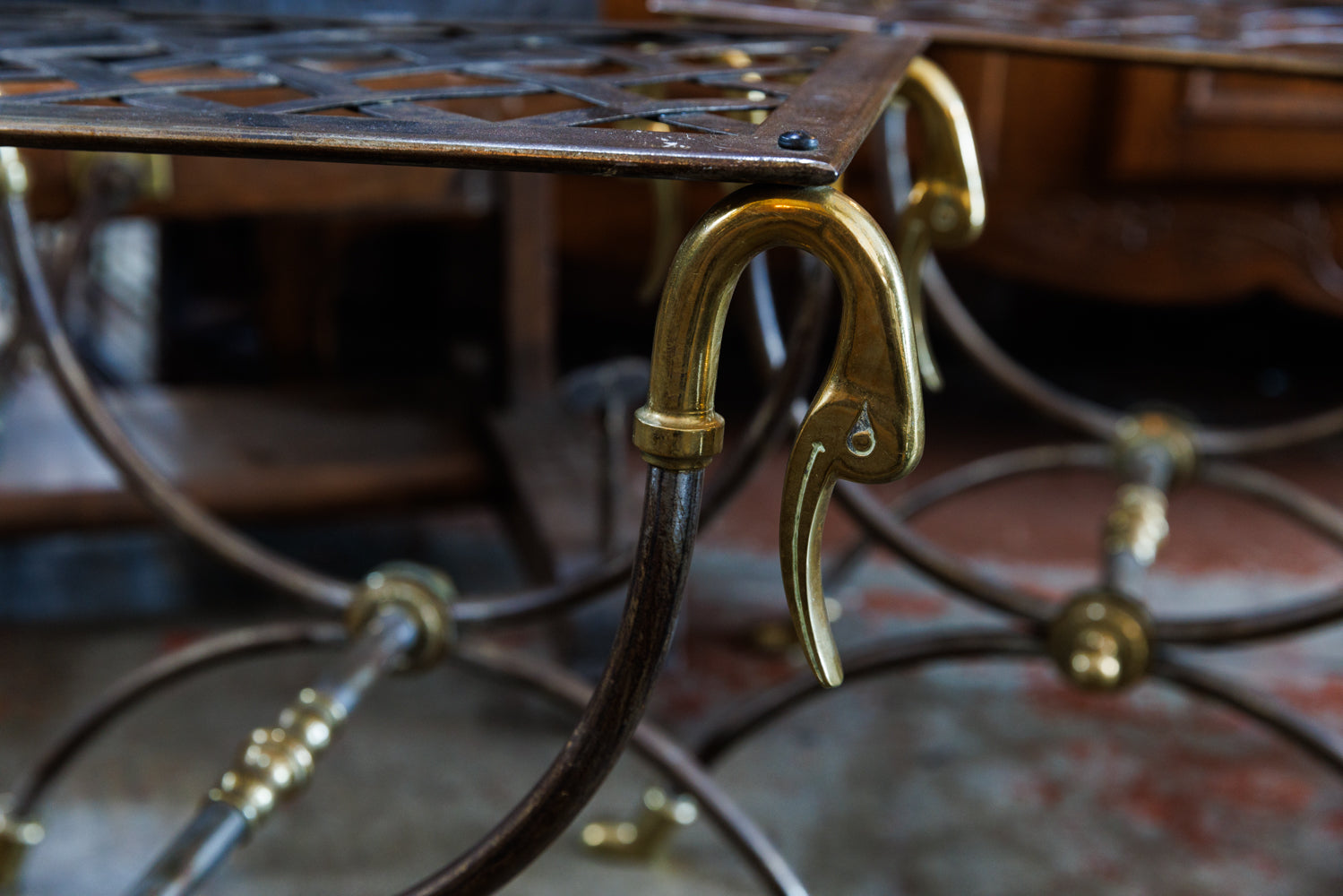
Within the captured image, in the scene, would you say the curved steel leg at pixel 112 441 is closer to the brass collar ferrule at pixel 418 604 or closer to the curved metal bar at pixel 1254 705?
the brass collar ferrule at pixel 418 604

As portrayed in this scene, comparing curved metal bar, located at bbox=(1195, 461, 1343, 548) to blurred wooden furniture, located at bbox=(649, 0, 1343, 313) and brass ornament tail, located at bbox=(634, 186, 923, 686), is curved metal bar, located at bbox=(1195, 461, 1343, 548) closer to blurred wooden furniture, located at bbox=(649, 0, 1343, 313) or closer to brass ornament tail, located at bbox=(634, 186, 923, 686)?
blurred wooden furniture, located at bbox=(649, 0, 1343, 313)

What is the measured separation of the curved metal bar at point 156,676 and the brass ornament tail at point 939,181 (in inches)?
14.7

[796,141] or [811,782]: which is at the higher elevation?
[796,141]

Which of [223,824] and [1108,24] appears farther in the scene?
[1108,24]

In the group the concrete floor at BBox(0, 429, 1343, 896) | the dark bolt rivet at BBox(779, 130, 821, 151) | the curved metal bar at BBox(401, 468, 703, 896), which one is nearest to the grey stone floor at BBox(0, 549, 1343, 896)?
the concrete floor at BBox(0, 429, 1343, 896)

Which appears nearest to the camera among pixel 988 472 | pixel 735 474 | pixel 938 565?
pixel 735 474

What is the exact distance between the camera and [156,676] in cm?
77

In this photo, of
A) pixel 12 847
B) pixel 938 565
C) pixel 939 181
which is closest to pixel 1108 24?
pixel 939 181

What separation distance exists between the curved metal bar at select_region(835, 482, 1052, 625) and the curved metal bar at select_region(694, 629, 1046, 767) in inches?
0.7

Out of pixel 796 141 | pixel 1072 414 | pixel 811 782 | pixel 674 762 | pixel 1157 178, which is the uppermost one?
pixel 796 141

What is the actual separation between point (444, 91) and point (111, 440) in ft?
1.39

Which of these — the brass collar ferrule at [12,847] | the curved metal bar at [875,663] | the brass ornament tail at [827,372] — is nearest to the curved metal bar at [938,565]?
the curved metal bar at [875,663]

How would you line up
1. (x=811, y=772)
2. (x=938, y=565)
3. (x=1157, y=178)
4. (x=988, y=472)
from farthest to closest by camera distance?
(x=1157, y=178) < (x=988, y=472) < (x=811, y=772) < (x=938, y=565)

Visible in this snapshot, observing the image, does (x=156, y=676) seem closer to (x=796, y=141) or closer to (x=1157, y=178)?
(x=796, y=141)
